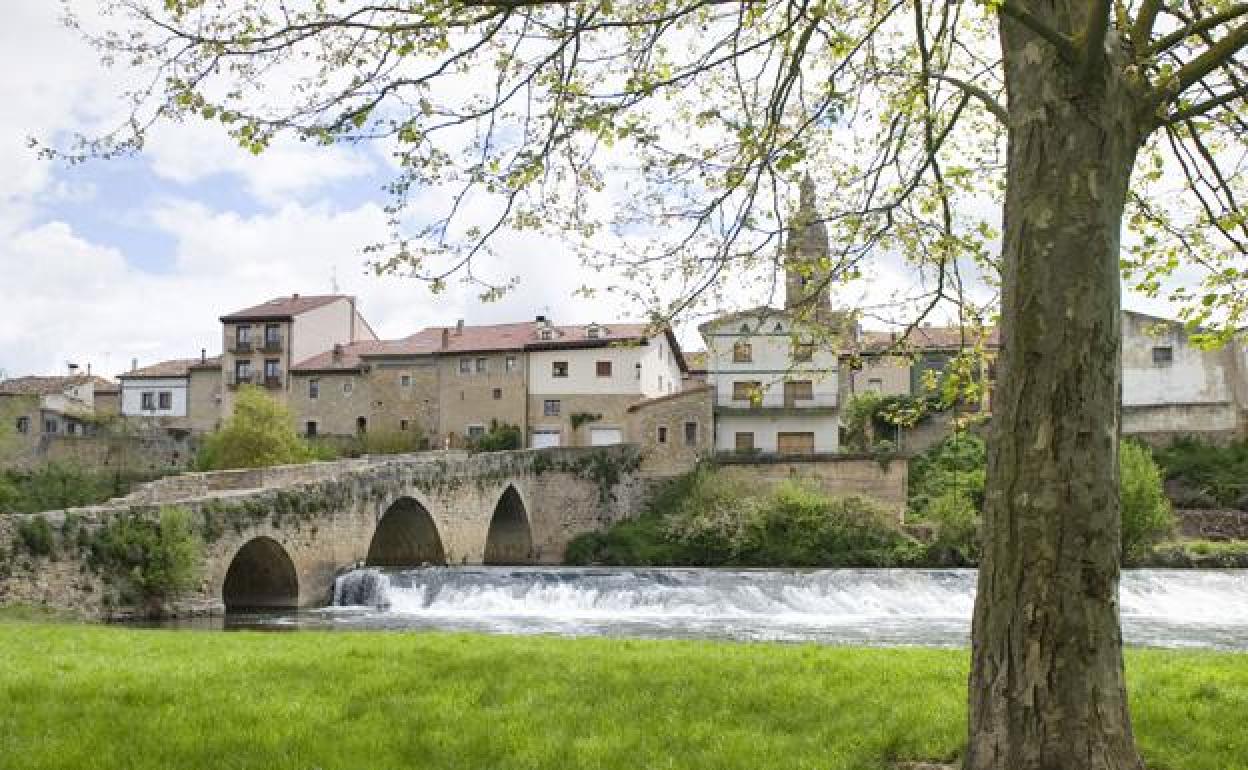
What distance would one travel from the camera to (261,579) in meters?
25.5

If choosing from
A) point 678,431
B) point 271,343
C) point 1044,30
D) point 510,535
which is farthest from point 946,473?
point 1044,30

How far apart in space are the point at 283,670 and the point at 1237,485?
36322mm

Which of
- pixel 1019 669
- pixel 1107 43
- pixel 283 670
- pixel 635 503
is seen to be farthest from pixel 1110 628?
pixel 635 503

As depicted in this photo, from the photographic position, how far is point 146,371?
5928 cm

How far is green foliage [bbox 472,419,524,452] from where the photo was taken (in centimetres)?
4697

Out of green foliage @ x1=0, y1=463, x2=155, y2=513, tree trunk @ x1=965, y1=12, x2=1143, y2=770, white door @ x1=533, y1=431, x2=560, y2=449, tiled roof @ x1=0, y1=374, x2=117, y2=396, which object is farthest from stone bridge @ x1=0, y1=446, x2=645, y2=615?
tiled roof @ x1=0, y1=374, x2=117, y2=396

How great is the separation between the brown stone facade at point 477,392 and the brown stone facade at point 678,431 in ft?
30.7

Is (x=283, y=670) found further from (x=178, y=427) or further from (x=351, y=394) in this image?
(x=178, y=427)

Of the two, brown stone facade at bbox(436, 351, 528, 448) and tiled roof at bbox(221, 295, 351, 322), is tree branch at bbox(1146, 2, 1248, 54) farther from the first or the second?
tiled roof at bbox(221, 295, 351, 322)

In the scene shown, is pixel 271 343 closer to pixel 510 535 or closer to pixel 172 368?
pixel 172 368

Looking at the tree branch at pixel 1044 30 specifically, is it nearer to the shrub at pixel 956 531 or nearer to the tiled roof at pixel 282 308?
the shrub at pixel 956 531

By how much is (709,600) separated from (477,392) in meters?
26.7

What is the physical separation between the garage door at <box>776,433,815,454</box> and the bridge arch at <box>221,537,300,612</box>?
70.9 ft

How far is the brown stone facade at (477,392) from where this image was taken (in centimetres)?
4872
